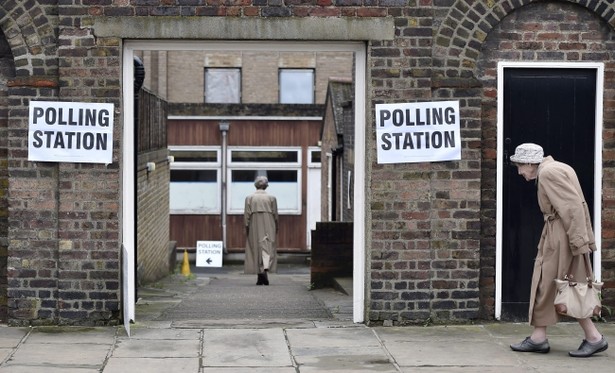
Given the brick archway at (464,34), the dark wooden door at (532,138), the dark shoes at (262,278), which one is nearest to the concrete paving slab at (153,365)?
the dark wooden door at (532,138)

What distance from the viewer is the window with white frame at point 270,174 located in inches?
1281

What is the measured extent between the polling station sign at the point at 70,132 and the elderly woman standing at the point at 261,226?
7.68m

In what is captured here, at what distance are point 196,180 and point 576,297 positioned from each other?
24598mm

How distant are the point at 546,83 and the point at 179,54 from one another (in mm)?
26124

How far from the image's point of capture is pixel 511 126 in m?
10.4

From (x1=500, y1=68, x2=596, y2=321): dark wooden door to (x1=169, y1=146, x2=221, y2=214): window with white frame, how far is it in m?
22.4

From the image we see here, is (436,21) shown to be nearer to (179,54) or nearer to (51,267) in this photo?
(51,267)

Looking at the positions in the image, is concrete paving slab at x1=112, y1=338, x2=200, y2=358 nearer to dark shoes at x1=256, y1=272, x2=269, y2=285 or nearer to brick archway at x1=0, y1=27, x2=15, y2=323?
brick archway at x1=0, y1=27, x2=15, y2=323

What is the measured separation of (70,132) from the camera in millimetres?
10156

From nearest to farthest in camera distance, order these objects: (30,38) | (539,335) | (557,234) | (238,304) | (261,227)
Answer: (557,234) < (539,335) < (30,38) < (238,304) < (261,227)

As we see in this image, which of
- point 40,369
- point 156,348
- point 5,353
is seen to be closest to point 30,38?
point 5,353

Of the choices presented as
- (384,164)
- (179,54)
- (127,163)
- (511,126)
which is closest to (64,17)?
(127,163)

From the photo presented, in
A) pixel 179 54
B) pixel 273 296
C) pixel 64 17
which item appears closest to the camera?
pixel 64 17

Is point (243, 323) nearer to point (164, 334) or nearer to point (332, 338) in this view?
point (164, 334)
